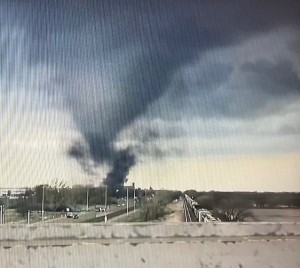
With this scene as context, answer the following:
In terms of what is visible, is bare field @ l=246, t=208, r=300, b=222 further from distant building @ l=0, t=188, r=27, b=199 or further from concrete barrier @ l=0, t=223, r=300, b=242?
distant building @ l=0, t=188, r=27, b=199

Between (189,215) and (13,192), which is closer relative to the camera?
(13,192)

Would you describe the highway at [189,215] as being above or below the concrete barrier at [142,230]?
above

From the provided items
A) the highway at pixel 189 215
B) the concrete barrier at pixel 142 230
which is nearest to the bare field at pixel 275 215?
the concrete barrier at pixel 142 230

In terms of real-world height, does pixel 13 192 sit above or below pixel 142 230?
above

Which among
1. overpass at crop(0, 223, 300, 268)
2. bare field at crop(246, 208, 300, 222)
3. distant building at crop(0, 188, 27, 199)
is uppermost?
distant building at crop(0, 188, 27, 199)

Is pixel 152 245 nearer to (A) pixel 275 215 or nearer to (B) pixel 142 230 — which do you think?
(B) pixel 142 230

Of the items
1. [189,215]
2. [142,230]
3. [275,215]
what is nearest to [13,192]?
[142,230]

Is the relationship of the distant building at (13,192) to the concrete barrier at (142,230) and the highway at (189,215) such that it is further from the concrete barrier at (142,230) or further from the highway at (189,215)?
the highway at (189,215)

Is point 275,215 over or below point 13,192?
below

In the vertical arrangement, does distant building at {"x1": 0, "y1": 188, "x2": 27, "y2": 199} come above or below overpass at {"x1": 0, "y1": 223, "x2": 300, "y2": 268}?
above

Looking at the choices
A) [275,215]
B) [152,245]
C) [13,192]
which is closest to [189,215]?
[152,245]

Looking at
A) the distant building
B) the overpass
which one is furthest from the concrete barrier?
the distant building

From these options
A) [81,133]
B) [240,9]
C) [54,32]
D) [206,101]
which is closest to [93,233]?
[81,133]
